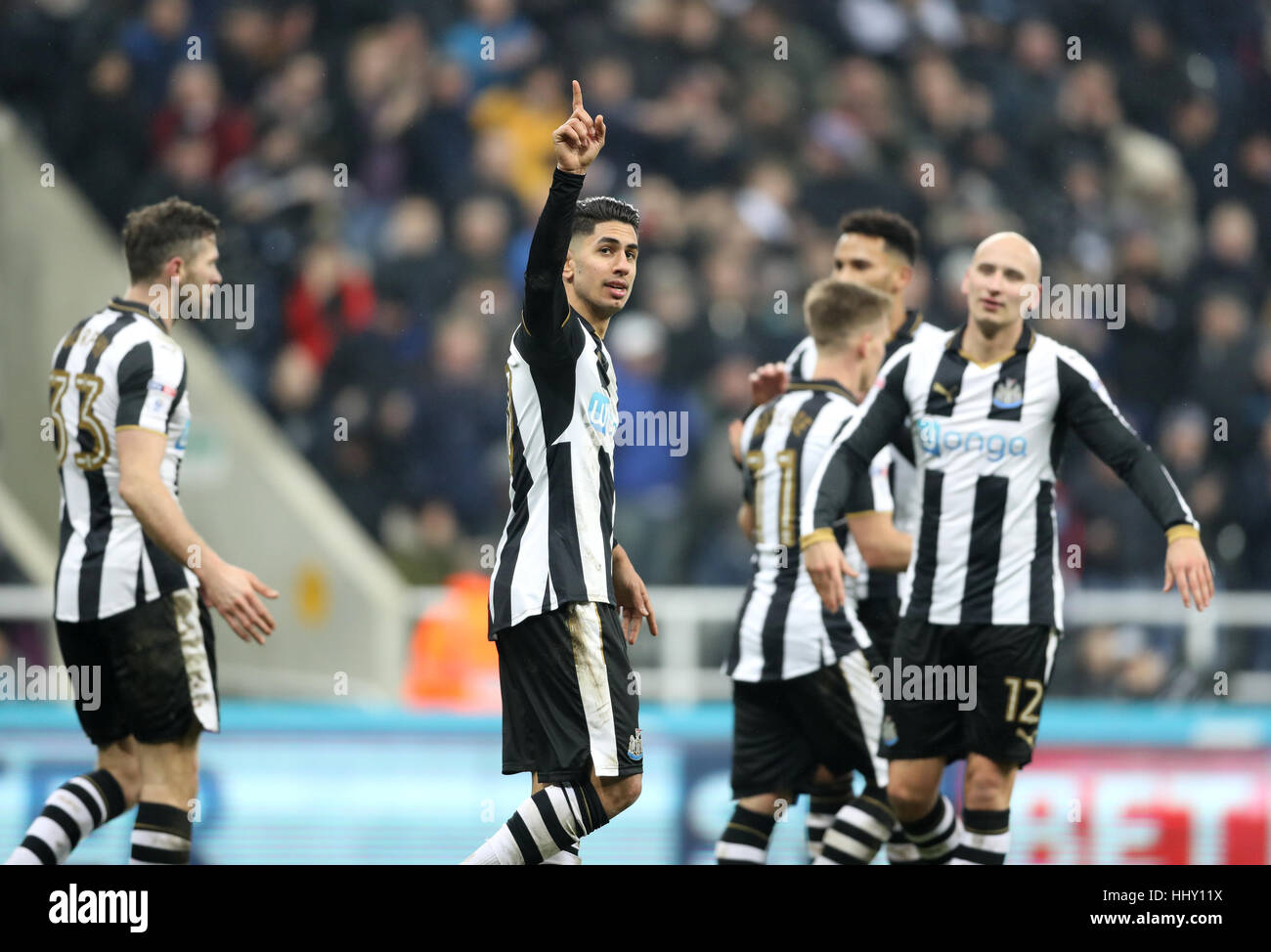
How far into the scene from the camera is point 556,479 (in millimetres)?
5145

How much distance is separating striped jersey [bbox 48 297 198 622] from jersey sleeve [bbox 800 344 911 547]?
206 cm

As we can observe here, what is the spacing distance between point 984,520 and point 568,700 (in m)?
1.81

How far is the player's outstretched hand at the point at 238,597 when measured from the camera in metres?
5.20

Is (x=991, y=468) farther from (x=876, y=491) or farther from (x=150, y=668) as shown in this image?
(x=150, y=668)

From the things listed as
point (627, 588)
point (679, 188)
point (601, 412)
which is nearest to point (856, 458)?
point (627, 588)

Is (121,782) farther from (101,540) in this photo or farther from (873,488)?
(873,488)

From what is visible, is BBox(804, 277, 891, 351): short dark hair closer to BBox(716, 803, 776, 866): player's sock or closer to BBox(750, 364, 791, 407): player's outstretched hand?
BBox(750, 364, 791, 407): player's outstretched hand

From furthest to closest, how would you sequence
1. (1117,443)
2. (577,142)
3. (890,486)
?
1. (890,486)
2. (1117,443)
3. (577,142)

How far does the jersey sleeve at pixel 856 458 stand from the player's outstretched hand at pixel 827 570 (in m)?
0.04

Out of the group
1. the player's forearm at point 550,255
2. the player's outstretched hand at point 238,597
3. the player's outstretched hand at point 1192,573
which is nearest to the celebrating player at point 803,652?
the player's outstretched hand at point 1192,573

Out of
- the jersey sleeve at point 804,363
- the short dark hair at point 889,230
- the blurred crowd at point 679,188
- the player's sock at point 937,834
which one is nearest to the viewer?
the player's sock at point 937,834

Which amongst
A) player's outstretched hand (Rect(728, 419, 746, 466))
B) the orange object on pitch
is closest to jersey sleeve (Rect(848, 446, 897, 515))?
player's outstretched hand (Rect(728, 419, 746, 466))

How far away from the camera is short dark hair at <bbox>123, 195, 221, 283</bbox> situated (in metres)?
5.97

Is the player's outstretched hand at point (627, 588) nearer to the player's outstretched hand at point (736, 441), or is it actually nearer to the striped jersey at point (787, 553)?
the striped jersey at point (787, 553)
